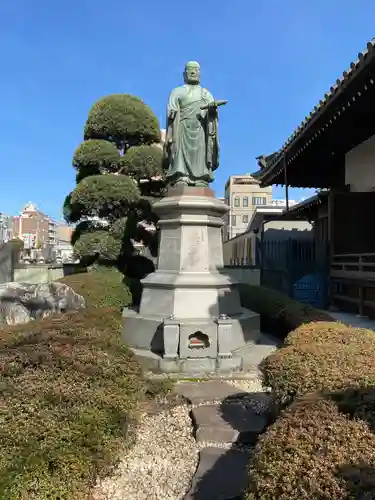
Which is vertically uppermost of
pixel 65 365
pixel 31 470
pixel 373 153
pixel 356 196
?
pixel 373 153

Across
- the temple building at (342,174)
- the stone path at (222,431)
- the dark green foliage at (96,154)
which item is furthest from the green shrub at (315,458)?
the dark green foliage at (96,154)

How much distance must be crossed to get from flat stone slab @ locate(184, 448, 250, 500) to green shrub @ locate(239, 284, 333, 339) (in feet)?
11.3

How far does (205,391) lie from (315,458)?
10.8 feet

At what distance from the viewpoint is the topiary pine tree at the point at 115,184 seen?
1229 cm

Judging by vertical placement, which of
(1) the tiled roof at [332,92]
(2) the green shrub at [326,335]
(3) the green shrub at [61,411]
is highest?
(1) the tiled roof at [332,92]

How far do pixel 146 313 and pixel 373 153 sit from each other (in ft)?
21.7

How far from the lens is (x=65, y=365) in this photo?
3594 mm

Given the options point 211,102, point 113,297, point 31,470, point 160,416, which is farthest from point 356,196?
point 31,470

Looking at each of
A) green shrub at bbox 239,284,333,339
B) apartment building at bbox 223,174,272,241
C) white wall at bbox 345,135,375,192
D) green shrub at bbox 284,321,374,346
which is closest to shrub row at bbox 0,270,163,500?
green shrub at bbox 284,321,374,346

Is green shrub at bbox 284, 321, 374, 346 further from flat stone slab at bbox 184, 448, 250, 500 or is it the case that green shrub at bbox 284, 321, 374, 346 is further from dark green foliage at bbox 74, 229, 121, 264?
dark green foliage at bbox 74, 229, 121, 264

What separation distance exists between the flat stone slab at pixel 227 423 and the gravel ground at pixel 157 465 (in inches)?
4.9

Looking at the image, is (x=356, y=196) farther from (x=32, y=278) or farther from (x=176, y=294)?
(x=32, y=278)

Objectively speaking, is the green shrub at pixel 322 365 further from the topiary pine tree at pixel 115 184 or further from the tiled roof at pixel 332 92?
the topiary pine tree at pixel 115 184

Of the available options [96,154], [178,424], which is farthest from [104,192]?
[178,424]
